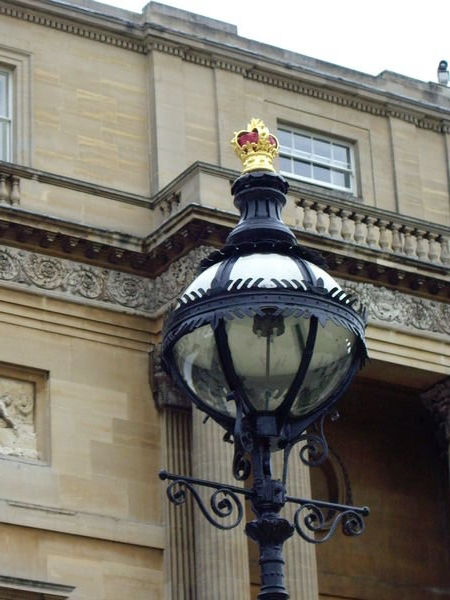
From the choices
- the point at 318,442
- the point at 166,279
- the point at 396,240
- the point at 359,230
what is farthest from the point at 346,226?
the point at 318,442

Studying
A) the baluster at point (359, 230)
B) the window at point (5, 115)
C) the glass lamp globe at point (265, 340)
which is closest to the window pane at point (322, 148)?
the baluster at point (359, 230)

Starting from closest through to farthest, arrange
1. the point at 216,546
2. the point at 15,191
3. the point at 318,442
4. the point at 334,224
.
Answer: the point at 318,442 → the point at 216,546 → the point at 15,191 → the point at 334,224

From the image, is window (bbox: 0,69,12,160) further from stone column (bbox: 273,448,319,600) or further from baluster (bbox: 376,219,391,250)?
stone column (bbox: 273,448,319,600)

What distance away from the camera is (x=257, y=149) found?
38.4ft

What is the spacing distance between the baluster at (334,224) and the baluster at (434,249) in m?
1.61

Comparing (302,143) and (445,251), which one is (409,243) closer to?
(445,251)

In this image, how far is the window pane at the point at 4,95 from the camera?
27.3 m

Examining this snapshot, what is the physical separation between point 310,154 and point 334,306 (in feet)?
64.7

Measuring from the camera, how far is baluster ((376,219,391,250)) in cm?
2747

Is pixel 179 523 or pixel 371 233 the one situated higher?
pixel 371 233

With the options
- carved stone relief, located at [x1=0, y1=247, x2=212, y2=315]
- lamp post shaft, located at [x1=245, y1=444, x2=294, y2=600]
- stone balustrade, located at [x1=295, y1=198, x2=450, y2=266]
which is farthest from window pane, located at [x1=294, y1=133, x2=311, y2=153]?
lamp post shaft, located at [x1=245, y1=444, x2=294, y2=600]

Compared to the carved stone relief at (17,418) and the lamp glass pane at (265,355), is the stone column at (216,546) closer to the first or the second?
the carved stone relief at (17,418)

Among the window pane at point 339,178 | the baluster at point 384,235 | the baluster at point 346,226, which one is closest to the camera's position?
the baluster at point 346,226

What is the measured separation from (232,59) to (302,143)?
69.9 inches
